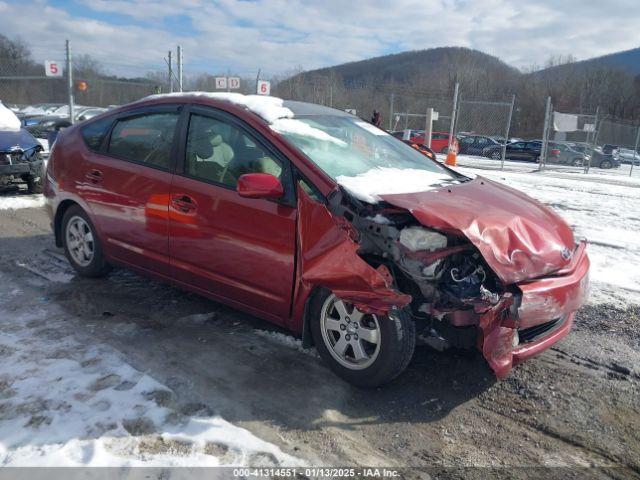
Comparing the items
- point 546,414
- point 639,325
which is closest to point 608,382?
point 546,414

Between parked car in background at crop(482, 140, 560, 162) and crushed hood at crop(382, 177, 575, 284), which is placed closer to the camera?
crushed hood at crop(382, 177, 575, 284)

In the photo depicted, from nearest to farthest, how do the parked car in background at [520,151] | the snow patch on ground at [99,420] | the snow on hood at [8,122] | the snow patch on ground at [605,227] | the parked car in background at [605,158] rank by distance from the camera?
1. the snow patch on ground at [99,420]
2. the snow patch on ground at [605,227]
3. the snow on hood at [8,122]
4. the parked car in background at [605,158]
5. the parked car in background at [520,151]

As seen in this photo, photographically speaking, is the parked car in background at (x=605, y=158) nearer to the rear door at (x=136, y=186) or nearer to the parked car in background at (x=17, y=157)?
the parked car in background at (x=17, y=157)

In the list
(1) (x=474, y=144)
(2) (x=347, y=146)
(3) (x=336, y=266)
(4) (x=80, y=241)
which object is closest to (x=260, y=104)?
(2) (x=347, y=146)

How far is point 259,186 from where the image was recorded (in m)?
3.05

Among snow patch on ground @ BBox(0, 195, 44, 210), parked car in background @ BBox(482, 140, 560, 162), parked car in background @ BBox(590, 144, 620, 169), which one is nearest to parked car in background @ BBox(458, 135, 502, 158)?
parked car in background @ BBox(482, 140, 560, 162)

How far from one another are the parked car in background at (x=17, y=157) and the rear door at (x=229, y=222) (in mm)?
5401

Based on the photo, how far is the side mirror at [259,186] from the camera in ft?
10.0

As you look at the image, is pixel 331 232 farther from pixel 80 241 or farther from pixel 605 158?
pixel 605 158

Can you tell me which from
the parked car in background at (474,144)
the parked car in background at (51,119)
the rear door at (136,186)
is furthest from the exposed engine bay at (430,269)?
the parked car in background at (474,144)

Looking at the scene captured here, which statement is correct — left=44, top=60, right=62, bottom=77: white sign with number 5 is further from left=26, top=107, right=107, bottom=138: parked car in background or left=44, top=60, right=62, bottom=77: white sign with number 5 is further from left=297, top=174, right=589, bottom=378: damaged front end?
left=297, top=174, right=589, bottom=378: damaged front end

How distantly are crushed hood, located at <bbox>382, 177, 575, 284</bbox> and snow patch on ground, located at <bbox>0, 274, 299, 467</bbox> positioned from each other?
4.66ft

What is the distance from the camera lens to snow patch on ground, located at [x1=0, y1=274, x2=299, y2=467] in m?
A: 2.36

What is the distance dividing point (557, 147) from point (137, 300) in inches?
943
